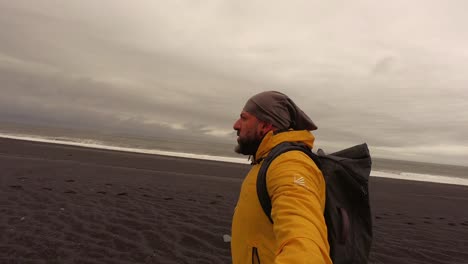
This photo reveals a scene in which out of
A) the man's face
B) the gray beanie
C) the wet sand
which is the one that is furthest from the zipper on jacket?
the wet sand

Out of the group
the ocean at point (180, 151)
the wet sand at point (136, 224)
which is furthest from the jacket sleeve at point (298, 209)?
the ocean at point (180, 151)

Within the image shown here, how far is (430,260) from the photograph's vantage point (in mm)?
7199

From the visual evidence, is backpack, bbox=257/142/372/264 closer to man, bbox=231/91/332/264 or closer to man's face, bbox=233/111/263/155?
man, bbox=231/91/332/264

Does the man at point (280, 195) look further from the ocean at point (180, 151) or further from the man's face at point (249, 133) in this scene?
the ocean at point (180, 151)

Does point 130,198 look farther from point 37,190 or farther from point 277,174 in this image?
point 277,174

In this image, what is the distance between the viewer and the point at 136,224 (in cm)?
776

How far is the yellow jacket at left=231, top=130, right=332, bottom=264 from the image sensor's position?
154cm

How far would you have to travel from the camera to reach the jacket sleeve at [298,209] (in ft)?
4.97

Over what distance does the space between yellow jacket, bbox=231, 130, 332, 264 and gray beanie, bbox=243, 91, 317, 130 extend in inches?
4.7

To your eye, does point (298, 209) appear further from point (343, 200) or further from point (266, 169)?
point (343, 200)

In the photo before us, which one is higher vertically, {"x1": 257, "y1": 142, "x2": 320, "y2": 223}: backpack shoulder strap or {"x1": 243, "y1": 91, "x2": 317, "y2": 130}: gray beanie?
{"x1": 243, "y1": 91, "x2": 317, "y2": 130}: gray beanie

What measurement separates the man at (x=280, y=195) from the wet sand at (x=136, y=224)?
4453 millimetres

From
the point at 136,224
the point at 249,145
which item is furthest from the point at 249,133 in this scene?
the point at 136,224

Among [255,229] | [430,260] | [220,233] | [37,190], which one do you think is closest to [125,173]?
[37,190]
